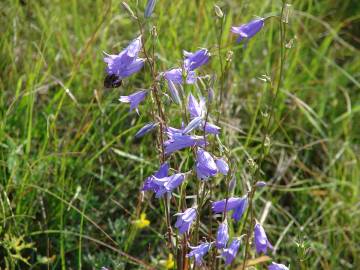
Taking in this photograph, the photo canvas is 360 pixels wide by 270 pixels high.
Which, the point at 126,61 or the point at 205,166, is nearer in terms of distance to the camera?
the point at 205,166

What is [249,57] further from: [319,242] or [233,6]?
[319,242]

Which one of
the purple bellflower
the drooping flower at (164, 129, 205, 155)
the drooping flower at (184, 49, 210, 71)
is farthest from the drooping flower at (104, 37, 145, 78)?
the purple bellflower

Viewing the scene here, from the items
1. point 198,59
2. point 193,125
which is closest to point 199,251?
point 193,125

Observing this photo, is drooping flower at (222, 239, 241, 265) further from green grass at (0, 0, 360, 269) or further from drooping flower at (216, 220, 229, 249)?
green grass at (0, 0, 360, 269)

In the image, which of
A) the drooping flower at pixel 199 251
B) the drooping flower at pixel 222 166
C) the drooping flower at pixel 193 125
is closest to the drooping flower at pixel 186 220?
the drooping flower at pixel 199 251

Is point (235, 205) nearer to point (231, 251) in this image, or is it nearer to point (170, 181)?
point (231, 251)

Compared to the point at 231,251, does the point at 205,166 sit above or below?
above

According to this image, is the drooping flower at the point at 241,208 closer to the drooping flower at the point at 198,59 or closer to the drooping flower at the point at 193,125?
the drooping flower at the point at 193,125
